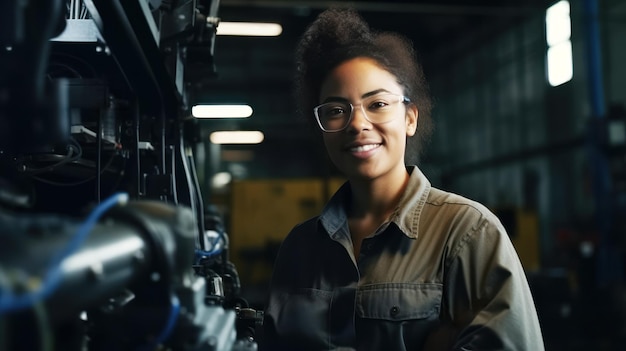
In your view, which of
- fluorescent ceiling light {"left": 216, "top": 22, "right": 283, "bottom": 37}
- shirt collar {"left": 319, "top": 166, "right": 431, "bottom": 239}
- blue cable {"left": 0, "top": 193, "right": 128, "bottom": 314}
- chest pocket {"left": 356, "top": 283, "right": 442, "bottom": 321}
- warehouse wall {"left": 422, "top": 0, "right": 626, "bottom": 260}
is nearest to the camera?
blue cable {"left": 0, "top": 193, "right": 128, "bottom": 314}

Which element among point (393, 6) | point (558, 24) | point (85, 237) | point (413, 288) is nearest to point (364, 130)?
point (413, 288)

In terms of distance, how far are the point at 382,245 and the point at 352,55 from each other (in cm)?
47

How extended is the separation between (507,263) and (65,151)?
45.4 inches

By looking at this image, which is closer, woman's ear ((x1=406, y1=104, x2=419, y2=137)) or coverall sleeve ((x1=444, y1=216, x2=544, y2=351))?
coverall sleeve ((x1=444, y1=216, x2=544, y2=351))

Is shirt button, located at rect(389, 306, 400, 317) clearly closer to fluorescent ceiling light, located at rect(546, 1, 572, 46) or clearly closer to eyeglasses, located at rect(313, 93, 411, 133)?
eyeglasses, located at rect(313, 93, 411, 133)

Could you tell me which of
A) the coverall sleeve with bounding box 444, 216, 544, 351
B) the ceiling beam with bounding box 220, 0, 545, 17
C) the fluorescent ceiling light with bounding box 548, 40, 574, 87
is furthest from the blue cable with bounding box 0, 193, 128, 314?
the fluorescent ceiling light with bounding box 548, 40, 574, 87

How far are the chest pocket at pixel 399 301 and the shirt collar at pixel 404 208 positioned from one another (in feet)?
0.41

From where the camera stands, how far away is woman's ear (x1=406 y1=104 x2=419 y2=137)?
189 centimetres

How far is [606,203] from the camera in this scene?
7766 millimetres

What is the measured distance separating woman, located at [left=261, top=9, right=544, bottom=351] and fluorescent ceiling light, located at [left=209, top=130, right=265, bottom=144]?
33.6 feet

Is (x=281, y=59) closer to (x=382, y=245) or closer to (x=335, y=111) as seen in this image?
(x=335, y=111)

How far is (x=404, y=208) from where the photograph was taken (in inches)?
68.7

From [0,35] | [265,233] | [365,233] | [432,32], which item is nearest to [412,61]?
[365,233]

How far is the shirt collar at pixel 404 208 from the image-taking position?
1718mm
